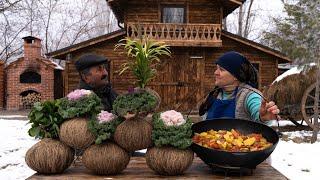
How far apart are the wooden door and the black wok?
1600cm

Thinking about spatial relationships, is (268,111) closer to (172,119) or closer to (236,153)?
(236,153)

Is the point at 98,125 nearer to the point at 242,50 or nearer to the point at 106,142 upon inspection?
the point at 106,142

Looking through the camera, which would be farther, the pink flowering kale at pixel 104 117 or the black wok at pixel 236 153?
the pink flowering kale at pixel 104 117

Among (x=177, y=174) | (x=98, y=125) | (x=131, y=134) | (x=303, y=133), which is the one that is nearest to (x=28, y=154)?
(x=98, y=125)

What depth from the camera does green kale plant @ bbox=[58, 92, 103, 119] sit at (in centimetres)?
277

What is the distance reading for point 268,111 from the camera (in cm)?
295

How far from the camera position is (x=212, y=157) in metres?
2.68

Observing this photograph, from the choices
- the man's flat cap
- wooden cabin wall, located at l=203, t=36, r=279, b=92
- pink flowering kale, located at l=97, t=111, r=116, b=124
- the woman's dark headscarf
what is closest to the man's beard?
the man's flat cap

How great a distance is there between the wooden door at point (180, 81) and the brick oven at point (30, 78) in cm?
692

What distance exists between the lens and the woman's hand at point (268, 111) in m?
2.86

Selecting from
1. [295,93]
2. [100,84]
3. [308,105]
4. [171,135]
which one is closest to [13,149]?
[100,84]

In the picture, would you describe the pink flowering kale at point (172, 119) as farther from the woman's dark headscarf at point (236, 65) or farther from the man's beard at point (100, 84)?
the man's beard at point (100, 84)

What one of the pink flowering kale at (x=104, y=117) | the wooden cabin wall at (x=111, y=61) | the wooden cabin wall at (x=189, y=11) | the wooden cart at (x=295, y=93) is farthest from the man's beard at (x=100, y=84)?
the wooden cabin wall at (x=189, y=11)

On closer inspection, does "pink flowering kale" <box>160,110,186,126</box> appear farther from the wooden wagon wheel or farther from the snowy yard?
the wooden wagon wheel
